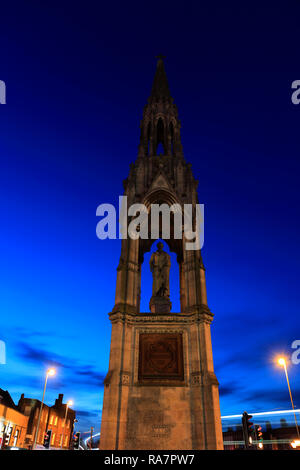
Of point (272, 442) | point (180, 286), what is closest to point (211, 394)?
point (180, 286)

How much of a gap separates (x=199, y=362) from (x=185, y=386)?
1618 mm

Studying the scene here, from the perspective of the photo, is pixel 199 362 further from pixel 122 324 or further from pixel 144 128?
pixel 144 128

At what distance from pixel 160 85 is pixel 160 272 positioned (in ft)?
87.7

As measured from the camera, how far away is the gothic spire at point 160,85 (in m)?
37.4

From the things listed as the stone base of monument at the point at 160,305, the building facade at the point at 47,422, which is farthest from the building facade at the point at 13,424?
the stone base of monument at the point at 160,305

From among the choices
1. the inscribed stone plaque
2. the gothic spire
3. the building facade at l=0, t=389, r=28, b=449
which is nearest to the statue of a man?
the inscribed stone plaque

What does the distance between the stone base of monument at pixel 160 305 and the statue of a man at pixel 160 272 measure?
1.20ft

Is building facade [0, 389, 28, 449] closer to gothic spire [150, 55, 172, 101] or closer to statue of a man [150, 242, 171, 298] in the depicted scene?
statue of a man [150, 242, 171, 298]

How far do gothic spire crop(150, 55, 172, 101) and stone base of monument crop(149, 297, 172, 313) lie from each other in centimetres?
2514

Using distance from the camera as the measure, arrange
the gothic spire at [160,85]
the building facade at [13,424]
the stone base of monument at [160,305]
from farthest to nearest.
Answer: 1. the building facade at [13,424]
2. the gothic spire at [160,85]
3. the stone base of monument at [160,305]

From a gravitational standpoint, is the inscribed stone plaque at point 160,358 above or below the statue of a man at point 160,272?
below

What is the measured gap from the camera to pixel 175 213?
26859mm

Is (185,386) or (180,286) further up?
(180,286)

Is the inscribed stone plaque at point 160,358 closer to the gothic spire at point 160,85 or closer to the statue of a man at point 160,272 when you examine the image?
the statue of a man at point 160,272
